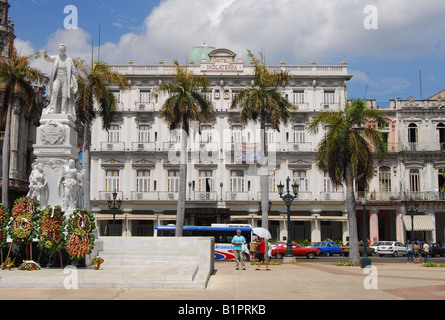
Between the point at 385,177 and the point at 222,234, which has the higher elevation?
the point at 385,177

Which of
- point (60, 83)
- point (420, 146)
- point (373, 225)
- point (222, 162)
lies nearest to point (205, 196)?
point (222, 162)

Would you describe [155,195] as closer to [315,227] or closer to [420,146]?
[315,227]

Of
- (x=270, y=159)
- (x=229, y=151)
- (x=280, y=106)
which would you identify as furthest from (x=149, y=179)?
(x=280, y=106)

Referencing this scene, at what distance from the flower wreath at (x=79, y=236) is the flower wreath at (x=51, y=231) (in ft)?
0.88

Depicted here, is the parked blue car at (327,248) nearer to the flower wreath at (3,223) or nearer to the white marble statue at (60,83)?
the white marble statue at (60,83)

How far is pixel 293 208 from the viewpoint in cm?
4766

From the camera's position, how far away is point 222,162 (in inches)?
1865

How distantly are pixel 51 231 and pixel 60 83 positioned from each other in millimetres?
5890

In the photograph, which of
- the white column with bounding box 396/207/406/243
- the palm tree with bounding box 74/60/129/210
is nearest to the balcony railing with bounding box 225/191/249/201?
the white column with bounding box 396/207/406/243

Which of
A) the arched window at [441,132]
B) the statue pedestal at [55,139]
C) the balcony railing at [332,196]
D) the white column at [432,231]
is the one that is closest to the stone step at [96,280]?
the statue pedestal at [55,139]

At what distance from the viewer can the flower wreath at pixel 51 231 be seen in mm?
15234

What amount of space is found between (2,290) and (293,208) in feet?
123

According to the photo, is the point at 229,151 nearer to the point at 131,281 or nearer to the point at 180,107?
the point at 180,107
